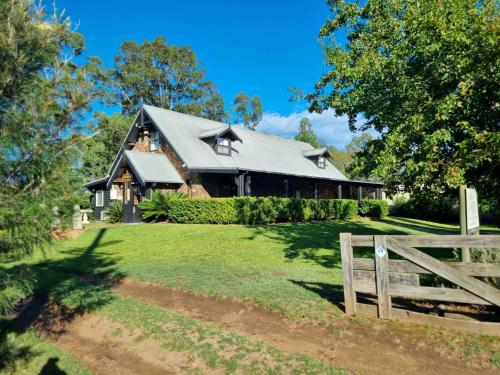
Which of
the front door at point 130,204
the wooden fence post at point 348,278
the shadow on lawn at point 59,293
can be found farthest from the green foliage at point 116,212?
the wooden fence post at point 348,278

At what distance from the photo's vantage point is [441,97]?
841 cm

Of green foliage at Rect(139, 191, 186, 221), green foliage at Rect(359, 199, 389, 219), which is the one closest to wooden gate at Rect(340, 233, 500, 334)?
green foliage at Rect(139, 191, 186, 221)

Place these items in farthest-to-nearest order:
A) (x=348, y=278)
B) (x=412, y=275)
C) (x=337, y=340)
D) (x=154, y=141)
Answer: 1. (x=154, y=141)
2. (x=348, y=278)
3. (x=412, y=275)
4. (x=337, y=340)

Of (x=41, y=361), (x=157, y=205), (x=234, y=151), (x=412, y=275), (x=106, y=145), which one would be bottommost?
(x=41, y=361)

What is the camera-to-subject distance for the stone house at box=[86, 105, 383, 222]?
24406mm

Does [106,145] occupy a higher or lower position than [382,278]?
higher

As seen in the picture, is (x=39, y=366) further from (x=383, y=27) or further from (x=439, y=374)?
(x=383, y=27)

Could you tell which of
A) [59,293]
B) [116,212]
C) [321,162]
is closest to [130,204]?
[116,212]

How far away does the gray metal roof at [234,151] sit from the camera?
25400mm

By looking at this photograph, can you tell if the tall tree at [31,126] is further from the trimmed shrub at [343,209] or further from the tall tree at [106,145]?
the tall tree at [106,145]

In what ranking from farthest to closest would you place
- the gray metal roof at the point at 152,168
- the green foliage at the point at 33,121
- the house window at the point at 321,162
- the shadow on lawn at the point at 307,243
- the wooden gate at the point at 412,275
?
the house window at the point at 321,162
the gray metal roof at the point at 152,168
the shadow on lawn at the point at 307,243
the wooden gate at the point at 412,275
the green foliage at the point at 33,121

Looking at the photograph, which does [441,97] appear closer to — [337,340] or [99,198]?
[337,340]

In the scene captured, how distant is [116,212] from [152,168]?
3896 millimetres

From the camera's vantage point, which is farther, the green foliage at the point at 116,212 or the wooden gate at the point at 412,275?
the green foliage at the point at 116,212
